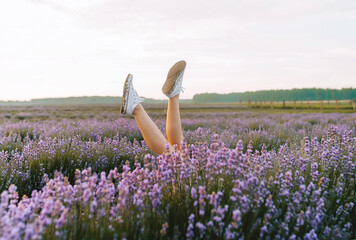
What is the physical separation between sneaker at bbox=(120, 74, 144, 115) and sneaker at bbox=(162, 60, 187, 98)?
402 millimetres

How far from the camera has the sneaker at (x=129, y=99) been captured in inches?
148

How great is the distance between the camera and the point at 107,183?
5.37 ft

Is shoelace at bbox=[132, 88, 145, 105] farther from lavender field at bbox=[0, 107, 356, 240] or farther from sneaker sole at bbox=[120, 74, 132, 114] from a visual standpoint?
lavender field at bbox=[0, 107, 356, 240]

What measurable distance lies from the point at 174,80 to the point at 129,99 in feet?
2.31

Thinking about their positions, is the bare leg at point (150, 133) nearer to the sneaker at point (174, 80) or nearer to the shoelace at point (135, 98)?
the shoelace at point (135, 98)

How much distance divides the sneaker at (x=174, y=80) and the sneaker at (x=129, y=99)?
40cm

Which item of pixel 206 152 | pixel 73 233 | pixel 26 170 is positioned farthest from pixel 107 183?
pixel 26 170

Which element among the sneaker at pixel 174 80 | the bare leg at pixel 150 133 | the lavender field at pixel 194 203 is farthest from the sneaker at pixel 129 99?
the lavender field at pixel 194 203

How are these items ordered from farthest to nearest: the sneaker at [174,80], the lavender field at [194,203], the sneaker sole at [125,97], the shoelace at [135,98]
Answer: the sneaker at [174,80], the shoelace at [135,98], the sneaker sole at [125,97], the lavender field at [194,203]

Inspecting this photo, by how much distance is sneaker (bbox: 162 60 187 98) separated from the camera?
159 inches

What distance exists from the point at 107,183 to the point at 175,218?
50 cm

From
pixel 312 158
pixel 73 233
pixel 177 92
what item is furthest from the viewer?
pixel 177 92

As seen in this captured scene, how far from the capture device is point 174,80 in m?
4.04

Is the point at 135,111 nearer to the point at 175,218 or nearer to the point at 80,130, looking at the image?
the point at 175,218
